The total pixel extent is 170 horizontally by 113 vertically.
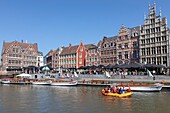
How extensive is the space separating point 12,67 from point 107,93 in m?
74.3

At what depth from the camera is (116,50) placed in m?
76.4

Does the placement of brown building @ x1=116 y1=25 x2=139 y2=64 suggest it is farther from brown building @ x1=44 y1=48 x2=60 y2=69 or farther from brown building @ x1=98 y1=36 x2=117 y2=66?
brown building @ x1=44 y1=48 x2=60 y2=69

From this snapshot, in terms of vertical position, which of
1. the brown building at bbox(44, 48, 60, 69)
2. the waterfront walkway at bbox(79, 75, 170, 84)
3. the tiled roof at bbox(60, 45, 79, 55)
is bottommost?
the waterfront walkway at bbox(79, 75, 170, 84)

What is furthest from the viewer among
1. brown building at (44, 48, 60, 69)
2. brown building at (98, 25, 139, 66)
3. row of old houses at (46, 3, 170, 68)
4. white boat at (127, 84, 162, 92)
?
brown building at (44, 48, 60, 69)

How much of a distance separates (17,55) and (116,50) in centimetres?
5088

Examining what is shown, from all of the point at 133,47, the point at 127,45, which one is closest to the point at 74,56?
the point at 127,45

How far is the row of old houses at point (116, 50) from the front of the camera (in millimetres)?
63531

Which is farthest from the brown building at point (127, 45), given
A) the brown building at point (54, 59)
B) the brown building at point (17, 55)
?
the brown building at point (17, 55)

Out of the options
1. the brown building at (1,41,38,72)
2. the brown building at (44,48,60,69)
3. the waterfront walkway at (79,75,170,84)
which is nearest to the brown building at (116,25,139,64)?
the waterfront walkway at (79,75,170,84)

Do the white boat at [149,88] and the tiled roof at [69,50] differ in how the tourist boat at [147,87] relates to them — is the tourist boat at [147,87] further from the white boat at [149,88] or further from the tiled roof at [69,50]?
the tiled roof at [69,50]

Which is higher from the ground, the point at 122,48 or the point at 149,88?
the point at 122,48

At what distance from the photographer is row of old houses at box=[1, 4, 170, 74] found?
63531mm

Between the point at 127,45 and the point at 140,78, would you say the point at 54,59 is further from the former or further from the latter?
the point at 140,78

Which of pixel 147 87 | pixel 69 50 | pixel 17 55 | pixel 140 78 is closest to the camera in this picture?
pixel 147 87
